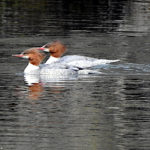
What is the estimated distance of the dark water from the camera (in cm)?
1068

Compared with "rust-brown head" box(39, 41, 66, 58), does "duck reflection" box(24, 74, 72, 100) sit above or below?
below

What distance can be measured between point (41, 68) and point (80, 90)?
2824mm

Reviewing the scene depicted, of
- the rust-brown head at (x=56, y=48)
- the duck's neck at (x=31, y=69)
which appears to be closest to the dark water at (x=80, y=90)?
the duck's neck at (x=31, y=69)

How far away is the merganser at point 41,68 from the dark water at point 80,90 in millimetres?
240

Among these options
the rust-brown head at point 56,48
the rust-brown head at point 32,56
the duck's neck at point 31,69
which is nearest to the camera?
Answer: the duck's neck at point 31,69

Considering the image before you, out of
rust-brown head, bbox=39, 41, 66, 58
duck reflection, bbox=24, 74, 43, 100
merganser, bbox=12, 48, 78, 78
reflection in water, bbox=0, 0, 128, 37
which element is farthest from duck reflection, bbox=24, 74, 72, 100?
reflection in water, bbox=0, 0, 128, 37

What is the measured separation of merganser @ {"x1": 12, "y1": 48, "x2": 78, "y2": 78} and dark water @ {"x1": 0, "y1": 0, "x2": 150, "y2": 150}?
24 centimetres

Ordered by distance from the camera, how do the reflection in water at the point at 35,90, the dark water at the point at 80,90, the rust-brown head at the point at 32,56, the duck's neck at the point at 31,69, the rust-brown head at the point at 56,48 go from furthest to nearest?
1. the rust-brown head at the point at 56,48
2. the rust-brown head at the point at 32,56
3. the duck's neck at the point at 31,69
4. the reflection in water at the point at 35,90
5. the dark water at the point at 80,90

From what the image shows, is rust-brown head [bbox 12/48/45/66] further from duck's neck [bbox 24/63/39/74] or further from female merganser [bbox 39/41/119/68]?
female merganser [bbox 39/41/119/68]

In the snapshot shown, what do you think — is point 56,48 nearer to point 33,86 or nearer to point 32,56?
point 32,56

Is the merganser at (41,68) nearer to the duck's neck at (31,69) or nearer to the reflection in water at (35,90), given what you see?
the duck's neck at (31,69)

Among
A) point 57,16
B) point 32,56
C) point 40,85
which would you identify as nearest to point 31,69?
point 32,56

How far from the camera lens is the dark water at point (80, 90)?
10680 mm

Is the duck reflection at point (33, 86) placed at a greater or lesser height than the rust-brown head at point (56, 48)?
lesser
